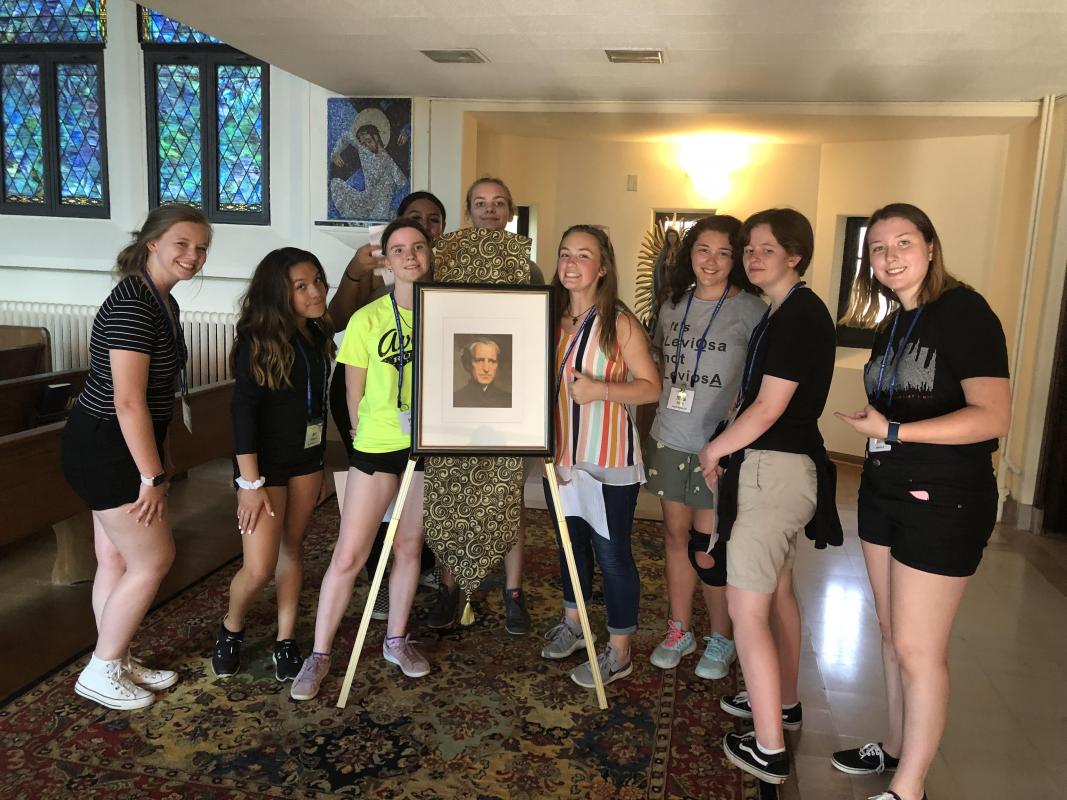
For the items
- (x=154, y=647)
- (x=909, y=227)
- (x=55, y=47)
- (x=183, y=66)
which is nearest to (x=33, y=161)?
(x=55, y=47)

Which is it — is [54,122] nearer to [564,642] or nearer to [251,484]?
[251,484]

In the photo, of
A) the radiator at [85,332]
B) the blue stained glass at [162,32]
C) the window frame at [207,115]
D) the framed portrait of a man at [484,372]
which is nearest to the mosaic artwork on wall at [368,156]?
the window frame at [207,115]

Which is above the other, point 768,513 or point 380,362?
point 380,362

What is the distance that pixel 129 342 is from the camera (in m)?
2.39

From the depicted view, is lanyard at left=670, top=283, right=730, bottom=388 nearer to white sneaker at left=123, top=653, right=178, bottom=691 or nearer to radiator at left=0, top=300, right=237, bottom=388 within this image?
white sneaker at left=123, top=653, right=178, bottom=691

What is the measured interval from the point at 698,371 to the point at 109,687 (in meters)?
2.18

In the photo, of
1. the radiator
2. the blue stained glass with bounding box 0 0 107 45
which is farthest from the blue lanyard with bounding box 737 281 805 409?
the blue stained glass with bounding box 0 0 107 45

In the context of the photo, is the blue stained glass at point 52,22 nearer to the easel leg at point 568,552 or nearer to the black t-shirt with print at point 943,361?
the easel leg at point 568,552

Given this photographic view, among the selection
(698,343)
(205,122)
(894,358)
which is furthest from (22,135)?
(894,358)

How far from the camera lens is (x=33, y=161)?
7406mm

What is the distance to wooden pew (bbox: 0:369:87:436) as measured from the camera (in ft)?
13.0

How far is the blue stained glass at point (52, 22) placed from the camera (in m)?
7.03

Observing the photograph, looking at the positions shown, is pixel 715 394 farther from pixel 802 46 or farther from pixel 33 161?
pixel 33 161

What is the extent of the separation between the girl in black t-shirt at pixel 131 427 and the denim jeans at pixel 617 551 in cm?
128
